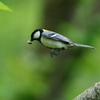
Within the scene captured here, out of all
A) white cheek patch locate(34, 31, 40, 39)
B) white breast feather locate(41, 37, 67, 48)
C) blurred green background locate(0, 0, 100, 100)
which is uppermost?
white cheek patch locate(34, 31, 40, 39)

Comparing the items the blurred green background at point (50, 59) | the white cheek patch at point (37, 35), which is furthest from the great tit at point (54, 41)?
the blurred green background at point (50, 59)

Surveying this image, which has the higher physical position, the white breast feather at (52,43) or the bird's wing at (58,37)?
the bird's wing at (58,37)

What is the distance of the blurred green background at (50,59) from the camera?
3.34 m

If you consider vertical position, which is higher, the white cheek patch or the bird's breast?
the white cheek patch

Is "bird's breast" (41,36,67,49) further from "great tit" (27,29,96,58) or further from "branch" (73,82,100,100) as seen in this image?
"branch" (73,82,100,100)

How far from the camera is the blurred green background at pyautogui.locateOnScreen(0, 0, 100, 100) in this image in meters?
3.34

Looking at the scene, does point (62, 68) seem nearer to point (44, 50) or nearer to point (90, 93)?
point (44, 50)

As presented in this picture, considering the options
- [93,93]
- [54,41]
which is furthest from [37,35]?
[93,93]

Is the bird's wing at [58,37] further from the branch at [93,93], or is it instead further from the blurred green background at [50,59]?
the blurred green background at [50,59]

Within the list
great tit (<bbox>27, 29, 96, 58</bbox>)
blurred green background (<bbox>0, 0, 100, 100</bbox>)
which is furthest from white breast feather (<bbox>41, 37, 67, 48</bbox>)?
blurred green background (<bbox>0, 0, 100, 100</bbox>)

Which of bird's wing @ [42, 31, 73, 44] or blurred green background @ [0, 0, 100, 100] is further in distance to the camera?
blurred green background @ [0, 0, 100, 100]

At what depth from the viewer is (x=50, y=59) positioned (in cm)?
360

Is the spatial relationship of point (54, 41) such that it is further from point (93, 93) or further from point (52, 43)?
point (93, 93)

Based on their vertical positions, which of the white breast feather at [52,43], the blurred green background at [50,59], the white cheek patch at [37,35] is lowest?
the blurred green background at [50,59]
